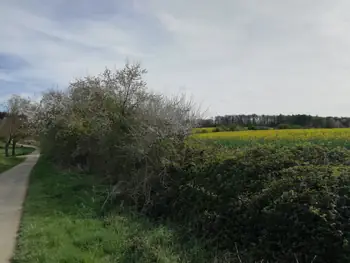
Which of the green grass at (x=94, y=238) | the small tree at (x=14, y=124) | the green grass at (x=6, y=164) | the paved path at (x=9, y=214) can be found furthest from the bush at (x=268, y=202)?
the small tree at (x=14, y=124)

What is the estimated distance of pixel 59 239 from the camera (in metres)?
7.97

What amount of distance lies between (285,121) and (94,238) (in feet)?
119

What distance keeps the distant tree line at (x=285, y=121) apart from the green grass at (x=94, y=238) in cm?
2544

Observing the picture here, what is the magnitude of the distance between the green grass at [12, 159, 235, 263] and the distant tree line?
25438mm

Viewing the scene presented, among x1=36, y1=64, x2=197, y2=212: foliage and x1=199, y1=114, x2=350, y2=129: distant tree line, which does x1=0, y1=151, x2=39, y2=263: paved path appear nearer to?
x1=36, y1=64, x2=197, y2=212: foliage

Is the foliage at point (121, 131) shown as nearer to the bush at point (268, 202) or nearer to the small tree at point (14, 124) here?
the bush at point (268, 202)

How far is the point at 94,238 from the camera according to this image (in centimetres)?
809

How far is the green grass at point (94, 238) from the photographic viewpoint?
7.09 meters

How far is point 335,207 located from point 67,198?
8.74 metres

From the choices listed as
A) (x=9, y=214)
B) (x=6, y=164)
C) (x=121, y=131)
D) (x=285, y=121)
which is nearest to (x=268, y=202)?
(x=9, y=214)

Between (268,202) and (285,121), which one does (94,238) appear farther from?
(285,121)

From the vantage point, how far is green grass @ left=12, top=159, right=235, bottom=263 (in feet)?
23.2

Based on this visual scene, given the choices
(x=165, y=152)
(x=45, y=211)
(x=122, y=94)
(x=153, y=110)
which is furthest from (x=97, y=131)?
(x=45, y=211)

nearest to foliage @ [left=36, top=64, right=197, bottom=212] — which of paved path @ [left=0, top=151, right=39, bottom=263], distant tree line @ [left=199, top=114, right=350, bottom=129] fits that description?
paved path @ [left=0, top=151, right=39, bottom=263]
